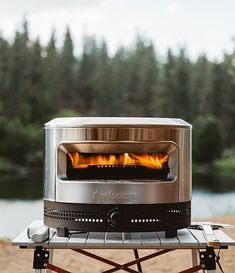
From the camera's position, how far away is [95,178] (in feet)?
6.54

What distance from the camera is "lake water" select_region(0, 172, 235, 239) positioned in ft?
25.2

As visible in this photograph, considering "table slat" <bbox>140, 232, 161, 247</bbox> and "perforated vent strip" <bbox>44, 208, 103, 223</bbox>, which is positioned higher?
"perforated vent strip" <bbox>44, 208, 103, 223</bbox>

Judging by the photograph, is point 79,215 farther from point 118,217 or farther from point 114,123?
point 114,123

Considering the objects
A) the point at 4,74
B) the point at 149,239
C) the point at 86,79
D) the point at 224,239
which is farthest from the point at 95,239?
the point at 86,79

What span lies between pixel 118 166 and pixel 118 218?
0.59 ft

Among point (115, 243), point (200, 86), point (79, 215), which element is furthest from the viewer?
point (200, 86)

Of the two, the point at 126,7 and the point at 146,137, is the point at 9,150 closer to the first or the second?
the point at 126,7

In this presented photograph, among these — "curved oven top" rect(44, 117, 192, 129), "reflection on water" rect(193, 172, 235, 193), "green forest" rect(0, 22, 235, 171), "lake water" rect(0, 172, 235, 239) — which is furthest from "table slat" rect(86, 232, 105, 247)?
"green forest" rect(0, 22, 235, 171)

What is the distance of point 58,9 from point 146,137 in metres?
7.27

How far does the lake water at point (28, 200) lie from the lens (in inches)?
303

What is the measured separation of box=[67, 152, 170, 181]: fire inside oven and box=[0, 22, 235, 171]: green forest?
6.98m

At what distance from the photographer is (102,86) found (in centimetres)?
944

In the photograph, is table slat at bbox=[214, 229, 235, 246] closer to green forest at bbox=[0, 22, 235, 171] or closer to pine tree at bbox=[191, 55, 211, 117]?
green forest at bbox=[0, 22, 235, 171]

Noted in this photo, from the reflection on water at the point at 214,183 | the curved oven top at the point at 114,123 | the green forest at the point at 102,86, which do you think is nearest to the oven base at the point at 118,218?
the curved oven top at the point at 114,123
